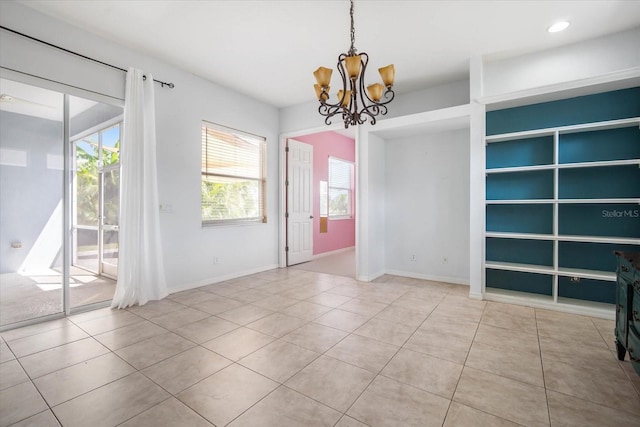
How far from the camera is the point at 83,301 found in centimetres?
337

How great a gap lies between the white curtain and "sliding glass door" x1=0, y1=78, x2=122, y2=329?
35cm

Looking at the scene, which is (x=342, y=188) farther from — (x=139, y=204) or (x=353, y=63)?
(x=353, y=63)

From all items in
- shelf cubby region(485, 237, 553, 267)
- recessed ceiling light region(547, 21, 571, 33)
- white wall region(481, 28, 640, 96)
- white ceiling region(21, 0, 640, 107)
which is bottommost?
shelf cubby region(485, 237, 553, 267)

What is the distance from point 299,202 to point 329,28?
3.48 metres

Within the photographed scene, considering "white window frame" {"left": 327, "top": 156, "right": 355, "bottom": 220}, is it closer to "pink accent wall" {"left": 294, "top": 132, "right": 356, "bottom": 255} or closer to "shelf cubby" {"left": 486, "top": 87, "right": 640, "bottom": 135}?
"pink accent wall" {"left": 294, "top": 132, "right": 356, "bottom": 255}

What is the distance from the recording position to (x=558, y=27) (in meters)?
2.94

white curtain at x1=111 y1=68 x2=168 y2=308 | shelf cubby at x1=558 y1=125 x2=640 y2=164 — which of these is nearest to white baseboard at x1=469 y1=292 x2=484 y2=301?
shelf cubby at x1=558 y1=125 x2=640 y2=164

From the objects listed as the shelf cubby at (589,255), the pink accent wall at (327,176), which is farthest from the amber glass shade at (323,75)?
the pink accent wall at (327,176)

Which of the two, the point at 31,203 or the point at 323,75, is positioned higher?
the point at 323,75

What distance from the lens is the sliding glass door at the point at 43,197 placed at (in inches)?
115

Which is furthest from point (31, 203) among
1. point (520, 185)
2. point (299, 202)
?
point (520, 185)

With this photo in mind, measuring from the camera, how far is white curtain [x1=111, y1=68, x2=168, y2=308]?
11.0 feet

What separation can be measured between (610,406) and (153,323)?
11.9 ft

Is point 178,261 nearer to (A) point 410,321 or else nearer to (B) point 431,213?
(A) point 410,321
